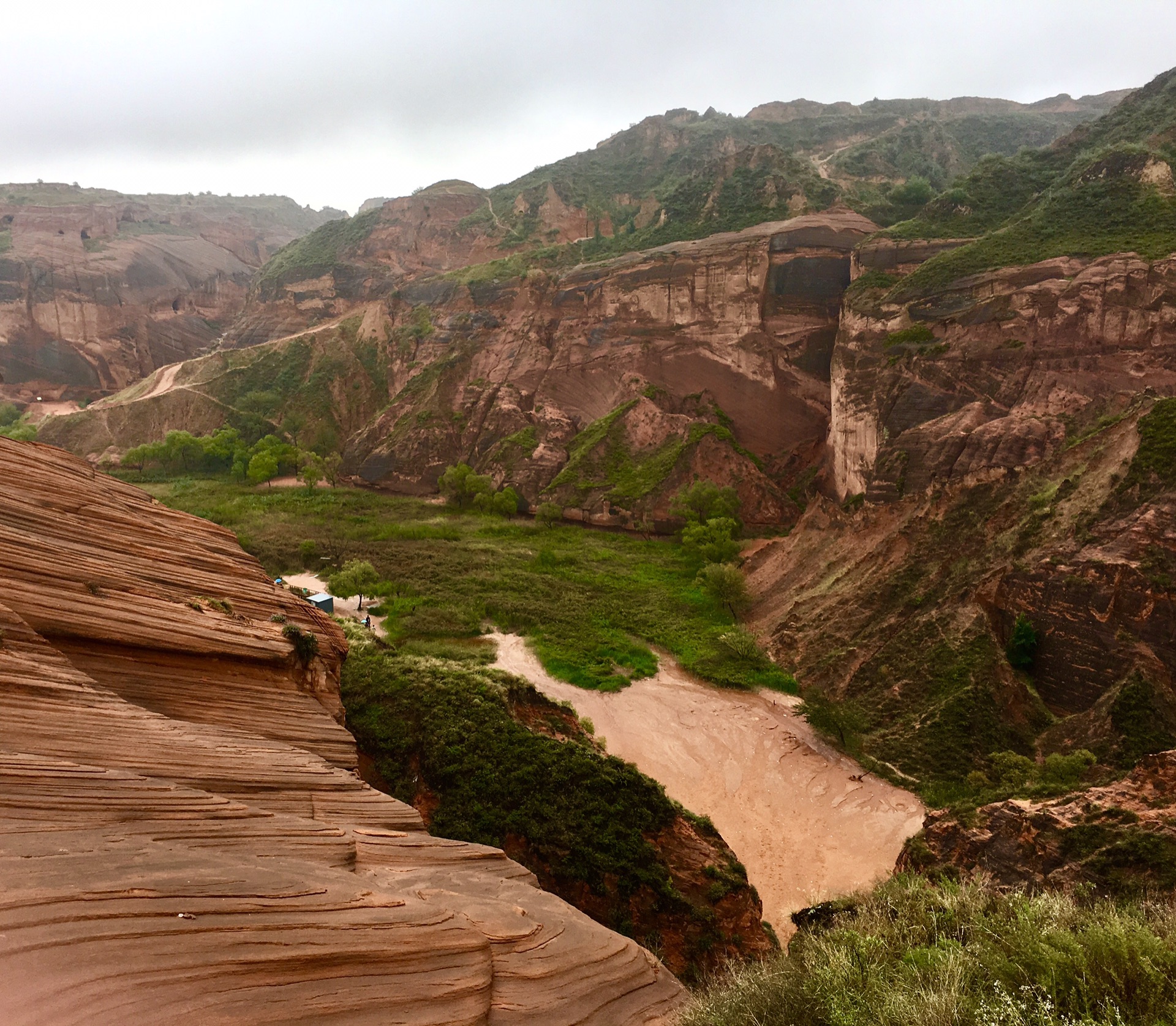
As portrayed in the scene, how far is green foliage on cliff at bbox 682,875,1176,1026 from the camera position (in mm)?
5953

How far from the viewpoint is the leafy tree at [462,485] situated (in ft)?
169

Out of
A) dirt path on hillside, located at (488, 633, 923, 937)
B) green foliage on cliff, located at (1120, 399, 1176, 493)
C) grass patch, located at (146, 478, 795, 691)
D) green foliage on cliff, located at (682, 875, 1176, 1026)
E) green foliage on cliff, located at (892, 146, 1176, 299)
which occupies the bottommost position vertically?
dirt path on hillside, located at (488, 633, 923, 937)

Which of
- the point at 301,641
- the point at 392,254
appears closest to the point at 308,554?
the point at 301,641

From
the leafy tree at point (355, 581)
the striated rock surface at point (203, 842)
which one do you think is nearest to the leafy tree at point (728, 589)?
the leafy tree at point (355, 581)

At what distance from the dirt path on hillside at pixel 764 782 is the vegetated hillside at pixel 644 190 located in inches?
1849

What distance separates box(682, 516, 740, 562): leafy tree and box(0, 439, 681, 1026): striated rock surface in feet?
90.5

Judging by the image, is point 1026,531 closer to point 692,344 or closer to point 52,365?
point 692,344

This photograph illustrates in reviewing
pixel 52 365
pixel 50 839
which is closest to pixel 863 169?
pixel 50 839

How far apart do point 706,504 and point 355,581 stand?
22.9 metres

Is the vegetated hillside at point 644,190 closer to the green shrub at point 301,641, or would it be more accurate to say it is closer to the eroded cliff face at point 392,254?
the eroded cliff face at point 392,254

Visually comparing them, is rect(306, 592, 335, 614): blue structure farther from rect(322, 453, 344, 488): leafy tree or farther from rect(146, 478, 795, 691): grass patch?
rect(322, 453, 344, 488): leafy tree

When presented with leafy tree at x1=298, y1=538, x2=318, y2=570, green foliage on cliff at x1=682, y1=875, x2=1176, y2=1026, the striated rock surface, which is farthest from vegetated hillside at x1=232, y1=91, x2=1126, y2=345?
green foliage on cliff at x1=682, y1=875, x2=1176, y2=1026

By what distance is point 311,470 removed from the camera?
55.4 m

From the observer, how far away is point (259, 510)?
49812 mm
